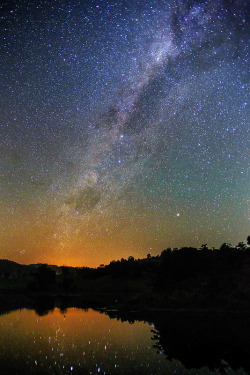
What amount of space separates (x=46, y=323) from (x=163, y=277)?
20215mm

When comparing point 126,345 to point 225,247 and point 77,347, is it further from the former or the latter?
point 225,247

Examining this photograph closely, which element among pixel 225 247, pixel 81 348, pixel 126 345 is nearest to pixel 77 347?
pixel 81 348

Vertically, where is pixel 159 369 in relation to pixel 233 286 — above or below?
below

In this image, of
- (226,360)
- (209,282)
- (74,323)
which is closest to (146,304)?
(209,282)

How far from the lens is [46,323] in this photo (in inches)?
986

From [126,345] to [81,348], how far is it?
2680 millimetres

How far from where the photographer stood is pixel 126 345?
A: 17688 millimetres

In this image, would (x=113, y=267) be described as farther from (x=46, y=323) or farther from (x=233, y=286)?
(x=46, y=323)

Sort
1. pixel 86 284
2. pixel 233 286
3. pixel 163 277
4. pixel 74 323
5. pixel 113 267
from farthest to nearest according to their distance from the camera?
pixel 113 267 < pixel 86 284 < pixel 163 277 < pixel 233 286 < pixel 74 323

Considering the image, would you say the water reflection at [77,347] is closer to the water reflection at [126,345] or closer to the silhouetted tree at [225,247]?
the water reflection at [126,345]

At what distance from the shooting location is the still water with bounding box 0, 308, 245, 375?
13359 mm

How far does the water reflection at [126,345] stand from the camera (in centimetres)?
1369

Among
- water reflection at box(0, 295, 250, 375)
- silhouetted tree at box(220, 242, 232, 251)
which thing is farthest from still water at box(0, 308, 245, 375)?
silhouetted tree at box(220, 242, 232, 251)

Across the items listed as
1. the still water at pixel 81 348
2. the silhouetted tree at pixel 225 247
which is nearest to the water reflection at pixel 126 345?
the still water at pixel 81 348
